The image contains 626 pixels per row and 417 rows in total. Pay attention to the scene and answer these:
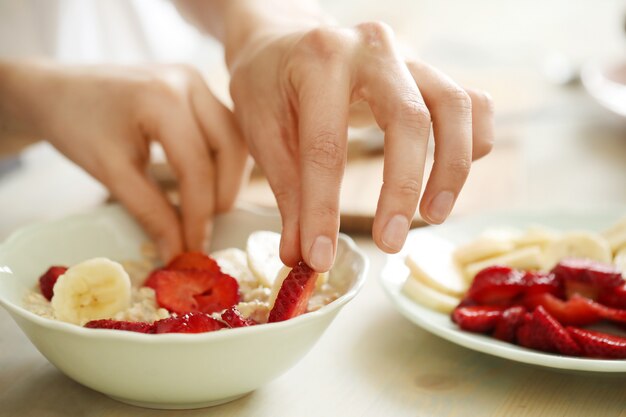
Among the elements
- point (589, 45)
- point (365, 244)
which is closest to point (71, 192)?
point (365, 244)

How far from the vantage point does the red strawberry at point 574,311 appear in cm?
88

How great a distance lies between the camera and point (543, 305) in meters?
0.89

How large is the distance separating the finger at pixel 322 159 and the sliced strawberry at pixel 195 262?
155mm

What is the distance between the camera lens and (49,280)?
85cm

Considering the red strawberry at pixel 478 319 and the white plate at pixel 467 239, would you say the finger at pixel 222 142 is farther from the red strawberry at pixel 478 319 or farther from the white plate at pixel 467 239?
the red strawberry at pixel 478 319

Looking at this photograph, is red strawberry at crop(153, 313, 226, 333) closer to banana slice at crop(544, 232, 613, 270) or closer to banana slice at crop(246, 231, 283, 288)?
banana slice at crop(246, 231, 283, 288)

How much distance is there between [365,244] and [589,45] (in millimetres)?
1632

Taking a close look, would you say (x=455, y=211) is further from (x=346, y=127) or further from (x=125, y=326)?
(x=125, y=326)

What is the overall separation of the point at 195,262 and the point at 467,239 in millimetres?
A: 430

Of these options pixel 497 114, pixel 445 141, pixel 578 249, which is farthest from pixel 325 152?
pixel 497 114

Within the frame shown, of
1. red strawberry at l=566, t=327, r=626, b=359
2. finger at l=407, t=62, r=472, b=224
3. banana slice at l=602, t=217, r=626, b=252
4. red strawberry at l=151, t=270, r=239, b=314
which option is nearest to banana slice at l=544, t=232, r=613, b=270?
banana slice at l=602, t=217, r=626, b=252

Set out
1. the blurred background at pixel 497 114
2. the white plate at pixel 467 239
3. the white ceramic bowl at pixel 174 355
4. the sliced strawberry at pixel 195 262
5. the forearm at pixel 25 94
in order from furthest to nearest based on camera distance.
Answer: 1. the blurred background at pixel 497 114
2. the forearm at pixel 25 94
3. the sliced strawberry at pixel 195 262
4. the white plate at pixel 467 239
5. the white ceramic bowl at pixel 174 355

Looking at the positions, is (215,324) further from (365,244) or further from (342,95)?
(365,244)

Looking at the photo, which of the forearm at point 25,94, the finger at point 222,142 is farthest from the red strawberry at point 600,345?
the forearm at point 25,94
